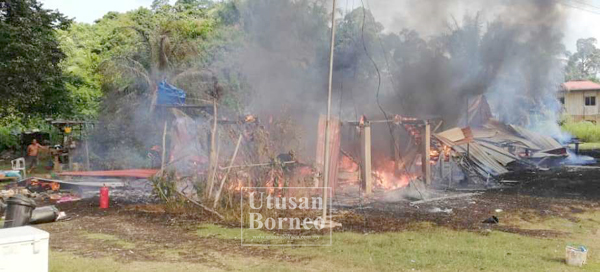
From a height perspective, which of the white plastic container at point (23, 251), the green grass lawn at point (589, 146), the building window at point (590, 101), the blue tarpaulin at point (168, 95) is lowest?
the white plastic container at point (23, 251)

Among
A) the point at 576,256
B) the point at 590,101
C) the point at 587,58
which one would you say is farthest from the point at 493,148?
the point at 587,58

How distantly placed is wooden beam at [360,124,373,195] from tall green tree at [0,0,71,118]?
11973mm

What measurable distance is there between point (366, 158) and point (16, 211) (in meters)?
7.96

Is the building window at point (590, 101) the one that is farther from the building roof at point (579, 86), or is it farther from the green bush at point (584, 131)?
the green bush at point (584, 131)

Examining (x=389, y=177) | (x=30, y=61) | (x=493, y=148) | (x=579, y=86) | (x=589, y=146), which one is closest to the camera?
(x=389, y=177)

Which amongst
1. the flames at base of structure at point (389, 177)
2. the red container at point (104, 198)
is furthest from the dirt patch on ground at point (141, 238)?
the flames at base of structure at point (389, 177)

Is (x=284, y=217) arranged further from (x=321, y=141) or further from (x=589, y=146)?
(x=589, y=146)

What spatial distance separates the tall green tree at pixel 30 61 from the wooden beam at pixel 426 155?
13473 mm

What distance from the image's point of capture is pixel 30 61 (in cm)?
1636

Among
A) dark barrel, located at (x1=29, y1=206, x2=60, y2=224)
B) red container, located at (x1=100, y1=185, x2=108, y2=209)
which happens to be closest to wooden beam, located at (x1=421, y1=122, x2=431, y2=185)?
red container, located at (x1=100, y1=185, x2=108, y2=209)

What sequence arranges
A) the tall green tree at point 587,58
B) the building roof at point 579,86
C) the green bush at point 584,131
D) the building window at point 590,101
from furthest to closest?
1. the tall green tree at point 587,58
2. the building window at point 590,101
3. the building roof at point 579,86
4. the green bush at point 584,131

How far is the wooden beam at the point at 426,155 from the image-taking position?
13789mm

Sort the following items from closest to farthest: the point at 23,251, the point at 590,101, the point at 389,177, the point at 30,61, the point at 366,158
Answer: the point at 23,251
the point at 366,158
the point at 389,177
the point at 30,61
the point at 590,101

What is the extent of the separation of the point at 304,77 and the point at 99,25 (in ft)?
78.0
